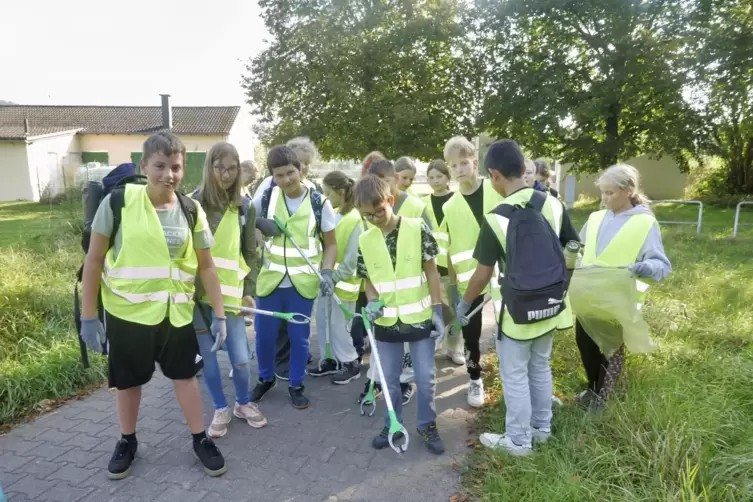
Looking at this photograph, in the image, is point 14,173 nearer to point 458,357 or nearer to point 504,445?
point 458,357

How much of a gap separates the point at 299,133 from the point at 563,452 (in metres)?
19.7

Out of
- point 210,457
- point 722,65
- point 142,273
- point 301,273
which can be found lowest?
point 210,457

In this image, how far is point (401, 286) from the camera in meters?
3.18

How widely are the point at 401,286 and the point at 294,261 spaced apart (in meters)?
0.96

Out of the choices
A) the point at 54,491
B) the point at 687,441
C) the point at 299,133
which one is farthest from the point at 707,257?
the point at 299,133

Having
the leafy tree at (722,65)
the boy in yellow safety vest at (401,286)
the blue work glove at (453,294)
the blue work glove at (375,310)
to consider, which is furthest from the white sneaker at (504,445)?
the leafy tree at (722,65)

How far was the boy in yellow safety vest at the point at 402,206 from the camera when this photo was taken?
13.2 feet

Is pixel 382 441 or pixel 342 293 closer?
pixel 382 441

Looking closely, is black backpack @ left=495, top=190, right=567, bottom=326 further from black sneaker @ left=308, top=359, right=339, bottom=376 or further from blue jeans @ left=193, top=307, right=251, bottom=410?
black sneaker @ left=308, top=359, right=339, bottom=376

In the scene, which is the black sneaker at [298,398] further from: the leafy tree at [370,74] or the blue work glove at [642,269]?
the leafy tree at [370,74]

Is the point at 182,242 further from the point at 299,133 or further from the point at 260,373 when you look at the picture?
the point at 299,133

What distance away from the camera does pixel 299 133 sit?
21.4m

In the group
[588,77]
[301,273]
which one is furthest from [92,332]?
[588,77]

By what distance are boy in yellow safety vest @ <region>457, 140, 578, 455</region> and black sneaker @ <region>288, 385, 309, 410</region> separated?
1432 mm
